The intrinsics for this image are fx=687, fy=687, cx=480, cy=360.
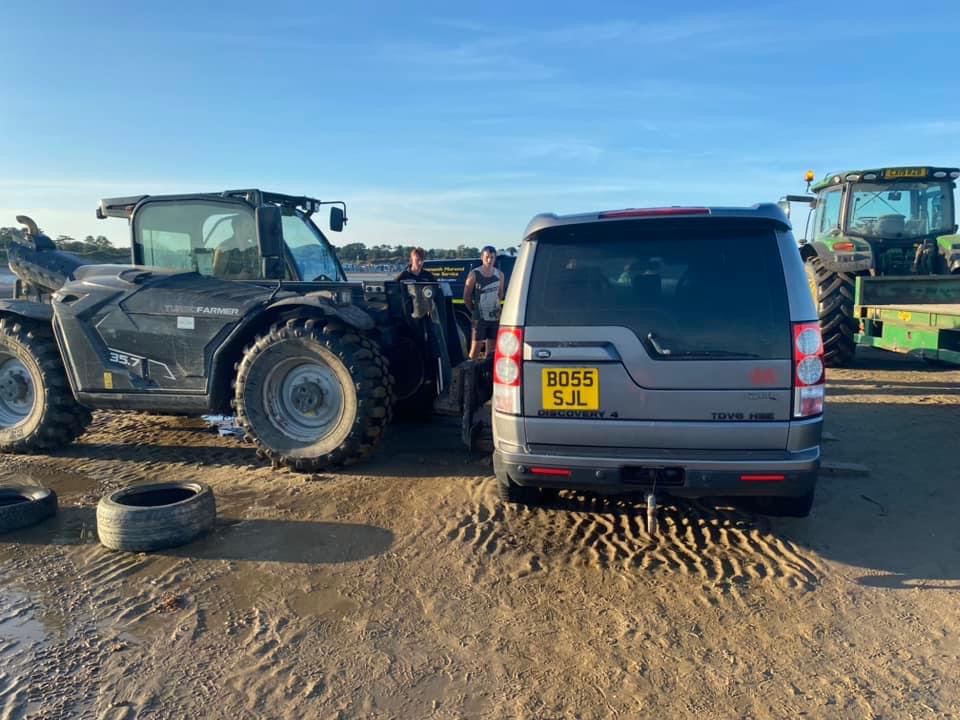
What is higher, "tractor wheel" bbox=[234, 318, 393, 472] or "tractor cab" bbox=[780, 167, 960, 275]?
"tractor cab" bbox=[780, 167, 960, 275]

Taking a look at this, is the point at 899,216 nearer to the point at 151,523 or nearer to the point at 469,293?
the point at 469,293

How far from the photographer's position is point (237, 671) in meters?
2.86

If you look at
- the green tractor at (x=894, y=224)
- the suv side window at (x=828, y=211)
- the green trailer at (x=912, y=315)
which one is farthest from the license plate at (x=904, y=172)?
the green trailer at (x=912, y=315)

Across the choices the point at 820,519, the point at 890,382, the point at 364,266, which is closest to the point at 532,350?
the point at 820,519

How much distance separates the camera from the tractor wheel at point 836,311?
31.4 ft

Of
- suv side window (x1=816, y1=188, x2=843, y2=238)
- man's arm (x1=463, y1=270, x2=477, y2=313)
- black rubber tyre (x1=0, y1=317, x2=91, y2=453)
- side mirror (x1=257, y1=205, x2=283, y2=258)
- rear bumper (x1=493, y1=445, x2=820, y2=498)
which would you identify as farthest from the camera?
suv side window (x1=816, y1=188, x2=843, y2=238)

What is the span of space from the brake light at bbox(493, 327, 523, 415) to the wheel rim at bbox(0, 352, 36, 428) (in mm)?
4776

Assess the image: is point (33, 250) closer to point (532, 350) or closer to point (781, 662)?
point (532, 350)

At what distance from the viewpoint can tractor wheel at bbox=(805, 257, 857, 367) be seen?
377 inches

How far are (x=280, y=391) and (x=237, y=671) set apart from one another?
284 cm

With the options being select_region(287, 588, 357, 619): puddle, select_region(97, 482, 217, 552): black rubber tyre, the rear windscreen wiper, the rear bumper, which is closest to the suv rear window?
the rear windscreen wiper

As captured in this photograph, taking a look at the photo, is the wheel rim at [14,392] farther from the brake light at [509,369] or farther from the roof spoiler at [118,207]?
the brake light at [509,369]

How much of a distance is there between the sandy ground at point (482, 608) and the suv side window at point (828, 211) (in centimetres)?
686

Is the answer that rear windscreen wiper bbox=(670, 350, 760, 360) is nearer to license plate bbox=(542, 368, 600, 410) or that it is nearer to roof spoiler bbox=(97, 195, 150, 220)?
license plate bbox=(542, 368, 600, 410)
